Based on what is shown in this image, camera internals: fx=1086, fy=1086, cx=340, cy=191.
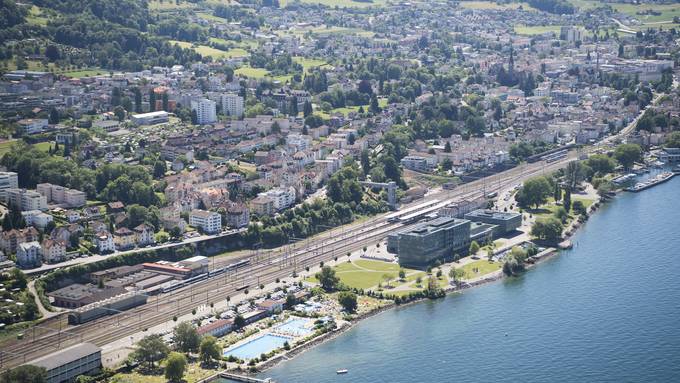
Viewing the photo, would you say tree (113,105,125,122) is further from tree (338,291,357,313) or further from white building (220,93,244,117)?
tree (338,291,357,313)

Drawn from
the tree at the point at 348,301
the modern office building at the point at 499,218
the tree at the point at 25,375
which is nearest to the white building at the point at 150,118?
the modern office building at the point at 499,218

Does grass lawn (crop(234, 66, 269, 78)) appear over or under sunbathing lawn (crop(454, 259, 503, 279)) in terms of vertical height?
over

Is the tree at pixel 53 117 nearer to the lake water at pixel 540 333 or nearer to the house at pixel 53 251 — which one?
the house at pixel 53 251

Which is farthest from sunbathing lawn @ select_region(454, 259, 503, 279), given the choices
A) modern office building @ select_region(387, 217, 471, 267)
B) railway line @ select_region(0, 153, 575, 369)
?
railway line @ select_region(0, 153, 575, 369)

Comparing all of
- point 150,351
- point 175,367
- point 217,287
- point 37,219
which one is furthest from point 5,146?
point 175,367

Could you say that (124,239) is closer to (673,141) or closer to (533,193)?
(533,193)

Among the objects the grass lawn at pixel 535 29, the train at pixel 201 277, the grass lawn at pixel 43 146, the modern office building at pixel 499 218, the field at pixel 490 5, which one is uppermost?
the field at pixel 490 5
